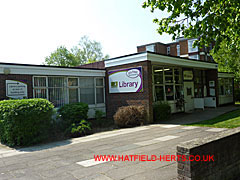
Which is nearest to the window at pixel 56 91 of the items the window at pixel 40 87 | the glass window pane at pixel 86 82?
the window at pixel 40 87

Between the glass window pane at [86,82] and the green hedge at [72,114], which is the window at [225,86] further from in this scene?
the green hedge at [72,114]

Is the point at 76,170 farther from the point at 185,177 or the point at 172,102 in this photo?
the point at 172,102

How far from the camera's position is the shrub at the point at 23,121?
Result: 26.7ft

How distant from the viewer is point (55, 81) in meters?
12.9

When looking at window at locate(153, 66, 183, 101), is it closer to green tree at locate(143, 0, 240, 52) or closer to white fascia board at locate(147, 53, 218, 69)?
white fascia board at locate(147, 53, 218, 69)

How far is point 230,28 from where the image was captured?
7223 mm

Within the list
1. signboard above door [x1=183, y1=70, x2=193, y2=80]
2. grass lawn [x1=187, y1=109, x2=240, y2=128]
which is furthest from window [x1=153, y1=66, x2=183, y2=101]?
grass lawn [x1=187, y1=109, x2=240, y2=128]

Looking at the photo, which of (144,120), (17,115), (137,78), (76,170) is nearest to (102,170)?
(76,170)

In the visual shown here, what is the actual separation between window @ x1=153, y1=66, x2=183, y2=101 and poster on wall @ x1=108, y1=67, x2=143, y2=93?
199 centimetres

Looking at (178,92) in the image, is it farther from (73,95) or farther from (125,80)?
(73,95)

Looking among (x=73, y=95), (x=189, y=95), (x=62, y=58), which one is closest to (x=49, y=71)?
(x=73, y=95)

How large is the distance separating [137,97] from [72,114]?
4006mm

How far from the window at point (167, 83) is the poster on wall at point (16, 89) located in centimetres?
788

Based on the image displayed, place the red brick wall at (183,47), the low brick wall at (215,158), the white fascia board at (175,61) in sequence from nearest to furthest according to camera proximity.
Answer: the low brick wall at (215,158), the white fascia board at (175,61), the red brick wall at (183,47)
